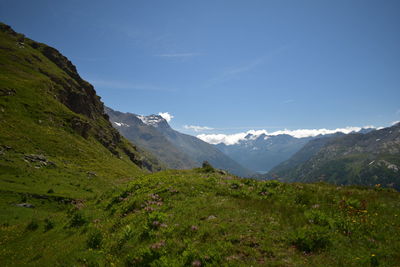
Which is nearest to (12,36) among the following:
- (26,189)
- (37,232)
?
(26,189)

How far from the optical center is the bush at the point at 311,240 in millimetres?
9555

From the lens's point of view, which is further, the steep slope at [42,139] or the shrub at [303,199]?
the steep slope at [42,139]

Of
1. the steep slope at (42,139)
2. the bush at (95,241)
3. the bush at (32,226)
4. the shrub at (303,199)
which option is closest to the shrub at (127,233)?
the bush at (95,241)

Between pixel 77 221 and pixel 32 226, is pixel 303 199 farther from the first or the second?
pixel 32 226

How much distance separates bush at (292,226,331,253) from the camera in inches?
376

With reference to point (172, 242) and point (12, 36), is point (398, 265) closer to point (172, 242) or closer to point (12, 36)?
point (172, 242)

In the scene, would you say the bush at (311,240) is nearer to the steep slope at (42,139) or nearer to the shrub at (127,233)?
the shrub at (127,233)

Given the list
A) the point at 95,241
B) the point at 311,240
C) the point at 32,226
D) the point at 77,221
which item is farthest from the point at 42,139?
the point at 311,240

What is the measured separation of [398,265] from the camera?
8.18 m

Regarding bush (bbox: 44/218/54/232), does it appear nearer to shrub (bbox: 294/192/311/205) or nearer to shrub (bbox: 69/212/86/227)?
shrub (bbox: 69/212/86/227)

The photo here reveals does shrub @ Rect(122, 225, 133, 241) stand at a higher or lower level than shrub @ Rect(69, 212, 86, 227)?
higher

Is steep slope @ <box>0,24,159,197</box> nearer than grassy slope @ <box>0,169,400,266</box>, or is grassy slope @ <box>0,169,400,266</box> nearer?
grassy slope @ <box>0,169,400,266</box>

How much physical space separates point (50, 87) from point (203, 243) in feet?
361

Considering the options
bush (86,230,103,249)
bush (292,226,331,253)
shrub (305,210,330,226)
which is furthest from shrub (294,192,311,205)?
bush (86,230,103,249)
